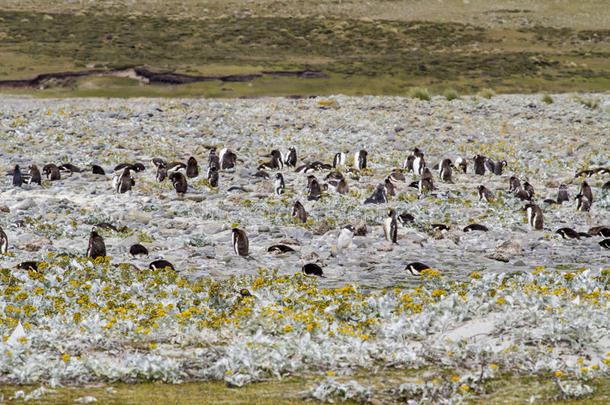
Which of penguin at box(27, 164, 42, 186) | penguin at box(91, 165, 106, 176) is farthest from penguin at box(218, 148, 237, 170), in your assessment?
penguin at box(27, 164, 42, 186)

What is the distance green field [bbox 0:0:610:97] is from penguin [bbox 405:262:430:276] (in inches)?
1226

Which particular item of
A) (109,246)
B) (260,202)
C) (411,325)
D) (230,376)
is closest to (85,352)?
(230,376)

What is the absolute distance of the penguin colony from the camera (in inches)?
447

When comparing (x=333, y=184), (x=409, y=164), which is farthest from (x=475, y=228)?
(x=409, y=164)

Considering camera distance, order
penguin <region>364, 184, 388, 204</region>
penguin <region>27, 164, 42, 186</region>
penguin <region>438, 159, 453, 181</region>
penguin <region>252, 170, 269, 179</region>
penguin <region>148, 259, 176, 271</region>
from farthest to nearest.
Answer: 1. penguin <region>252, 170, 269, 179</region>
2. penguin <region>438, 159, 453, 181</region>
3. penguin <region>27, 164, 42, 186</region>
4. penguin <region>364, 184, 388, 204</region>
5. penguin <region>148, 259, 176, 271</region>

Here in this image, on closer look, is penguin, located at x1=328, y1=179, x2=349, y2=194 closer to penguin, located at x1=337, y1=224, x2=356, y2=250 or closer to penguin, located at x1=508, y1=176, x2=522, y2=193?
penguin, located at x1=337, y1=224, x2=356, y2=250

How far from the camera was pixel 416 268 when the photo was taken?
1035 cm

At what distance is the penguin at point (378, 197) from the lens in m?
15.0

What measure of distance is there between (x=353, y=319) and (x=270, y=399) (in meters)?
2.34

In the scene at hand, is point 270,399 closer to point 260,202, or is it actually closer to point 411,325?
point 411,325

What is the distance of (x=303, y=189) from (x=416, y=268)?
6302 millimetres

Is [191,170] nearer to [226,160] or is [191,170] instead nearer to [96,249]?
[226,160]

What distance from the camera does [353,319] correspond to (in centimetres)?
808

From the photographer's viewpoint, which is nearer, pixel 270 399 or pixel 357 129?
pixel 270 399
